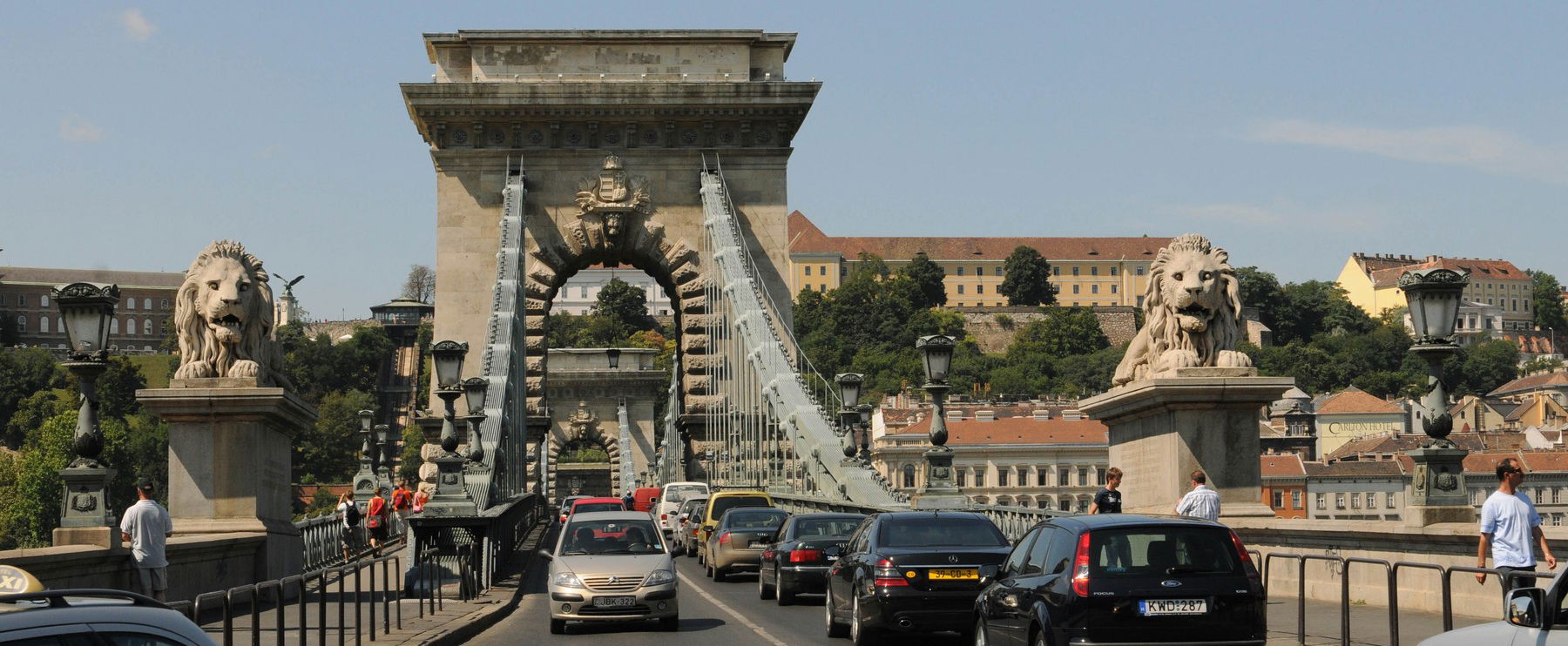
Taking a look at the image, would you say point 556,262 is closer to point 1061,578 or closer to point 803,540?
point 803,540

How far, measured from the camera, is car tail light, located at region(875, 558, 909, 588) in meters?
17.2

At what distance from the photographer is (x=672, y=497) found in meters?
45.8

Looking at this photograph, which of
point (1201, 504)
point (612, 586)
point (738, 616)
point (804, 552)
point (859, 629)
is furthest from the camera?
point (804, 552)

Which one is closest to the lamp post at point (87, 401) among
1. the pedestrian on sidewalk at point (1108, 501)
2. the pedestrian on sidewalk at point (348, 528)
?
the pedestrian on sidewalk at point (1108, 501)

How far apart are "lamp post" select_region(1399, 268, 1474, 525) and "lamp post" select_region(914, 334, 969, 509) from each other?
974cm

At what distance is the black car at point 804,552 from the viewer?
922 inches

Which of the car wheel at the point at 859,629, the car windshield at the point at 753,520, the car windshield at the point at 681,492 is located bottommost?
the car windshield at the point at 681,492

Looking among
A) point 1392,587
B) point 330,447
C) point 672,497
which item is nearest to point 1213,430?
point 1392,587

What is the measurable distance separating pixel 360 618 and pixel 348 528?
1744 centimetres

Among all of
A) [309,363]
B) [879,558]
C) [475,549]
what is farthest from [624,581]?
[309,363]

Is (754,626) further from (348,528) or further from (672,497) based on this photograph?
(672,497)

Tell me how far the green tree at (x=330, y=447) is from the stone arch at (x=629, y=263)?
354 ft

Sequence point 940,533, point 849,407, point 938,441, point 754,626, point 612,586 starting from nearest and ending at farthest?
point 940,533
point 612,586
point 754,626
point 938,441
point 849,407

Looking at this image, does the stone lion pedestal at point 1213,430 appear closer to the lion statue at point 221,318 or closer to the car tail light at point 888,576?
the car tail light at point 888,576
